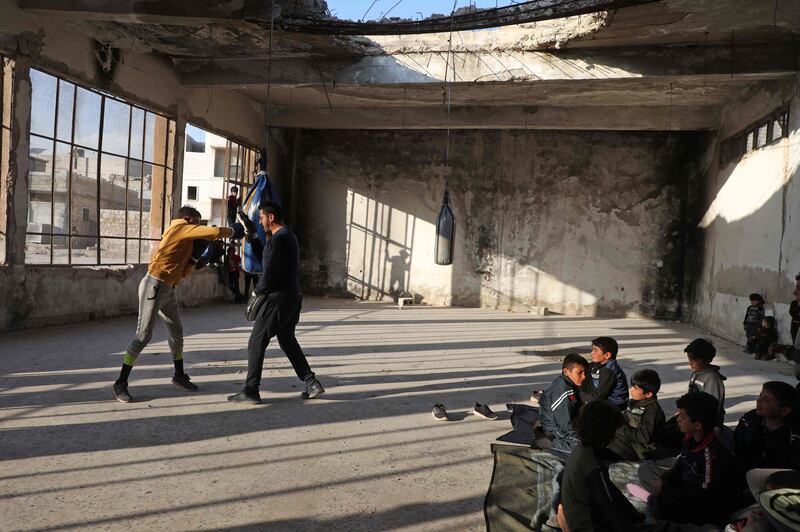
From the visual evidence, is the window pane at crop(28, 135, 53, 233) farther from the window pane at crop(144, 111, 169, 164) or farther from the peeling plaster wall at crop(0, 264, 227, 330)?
the window pane at crop(144, 111, 169, 164)

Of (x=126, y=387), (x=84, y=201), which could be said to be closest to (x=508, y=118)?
(x=126, y=387)

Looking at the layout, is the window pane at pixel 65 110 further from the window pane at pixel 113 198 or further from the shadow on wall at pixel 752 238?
the window pane at pixel 113 198

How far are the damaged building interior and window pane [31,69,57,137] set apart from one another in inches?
2.5

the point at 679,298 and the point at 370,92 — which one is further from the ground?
the point at 370,92

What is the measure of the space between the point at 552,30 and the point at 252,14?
4021 millimetres

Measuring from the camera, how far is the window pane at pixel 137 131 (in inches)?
377

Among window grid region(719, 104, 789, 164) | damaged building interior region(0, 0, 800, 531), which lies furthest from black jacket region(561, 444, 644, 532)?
window grid region(719, 104, 789, 164)

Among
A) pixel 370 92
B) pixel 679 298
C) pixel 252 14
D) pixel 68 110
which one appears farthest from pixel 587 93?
pixel 68 110

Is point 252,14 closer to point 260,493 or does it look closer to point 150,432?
point 150,432

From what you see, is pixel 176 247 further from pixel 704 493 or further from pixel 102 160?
pixel 102 160

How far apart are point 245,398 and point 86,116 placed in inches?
232

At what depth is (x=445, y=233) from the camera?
862cm

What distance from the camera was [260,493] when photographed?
300cm

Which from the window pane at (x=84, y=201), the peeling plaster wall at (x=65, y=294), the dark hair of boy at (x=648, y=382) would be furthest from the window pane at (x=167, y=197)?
the dark hair of boy at (x=648, y=382)
